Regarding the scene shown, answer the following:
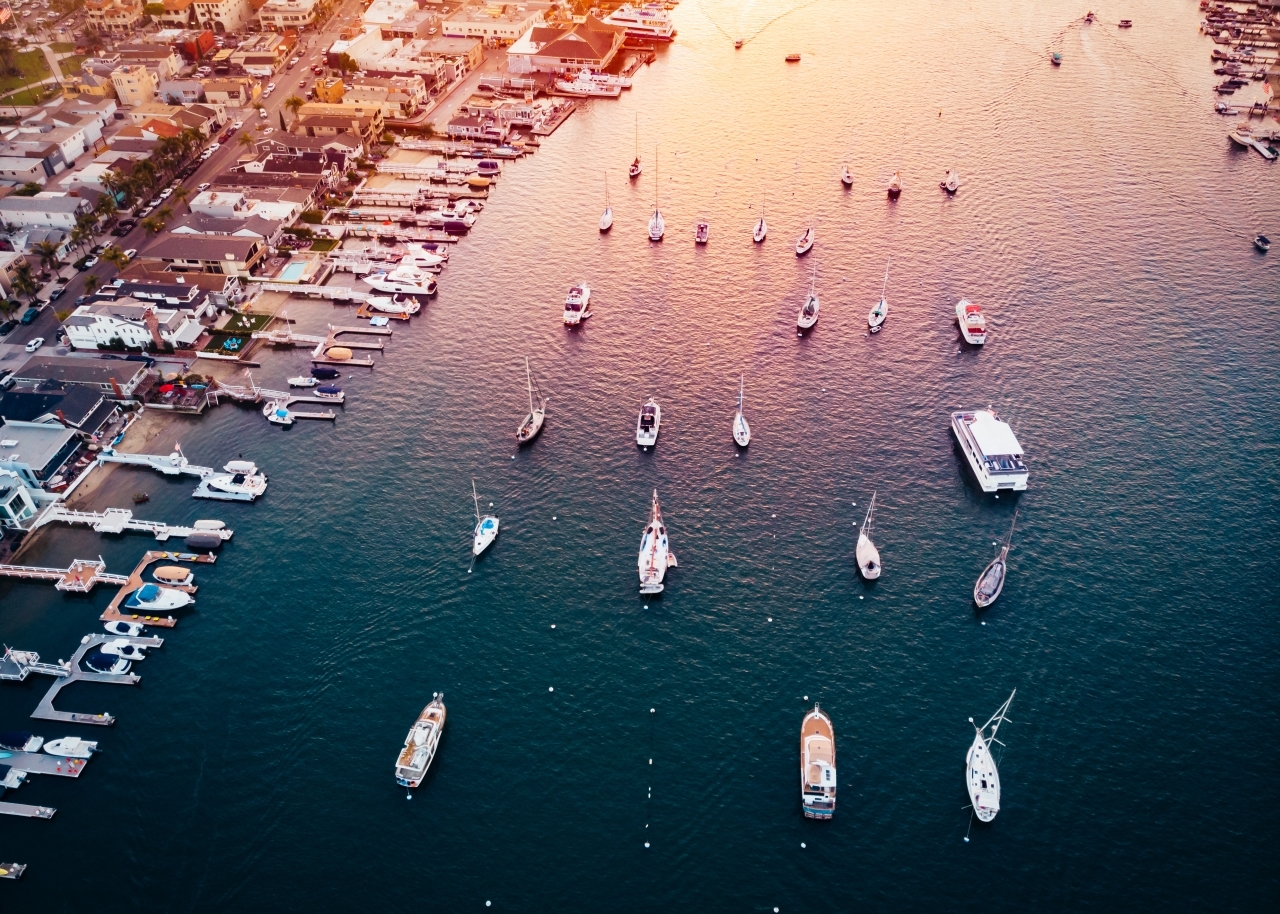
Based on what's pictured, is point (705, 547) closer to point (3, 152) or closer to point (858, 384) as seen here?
point (858, 384)

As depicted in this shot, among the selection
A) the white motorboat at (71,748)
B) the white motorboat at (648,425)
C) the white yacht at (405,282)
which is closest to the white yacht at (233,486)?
the white motorboat at (71,748)

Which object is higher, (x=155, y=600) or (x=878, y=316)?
(x=878, y=316)

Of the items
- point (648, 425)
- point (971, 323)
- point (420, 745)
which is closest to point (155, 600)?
point (420, 745)

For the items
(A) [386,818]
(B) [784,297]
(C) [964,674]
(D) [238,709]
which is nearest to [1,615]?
(D) [238,709]

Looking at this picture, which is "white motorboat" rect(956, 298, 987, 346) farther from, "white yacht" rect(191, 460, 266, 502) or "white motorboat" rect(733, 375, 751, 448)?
"white yacht" rect(191, 460, 266, 502)

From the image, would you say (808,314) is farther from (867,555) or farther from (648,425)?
(867,555)
